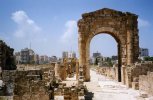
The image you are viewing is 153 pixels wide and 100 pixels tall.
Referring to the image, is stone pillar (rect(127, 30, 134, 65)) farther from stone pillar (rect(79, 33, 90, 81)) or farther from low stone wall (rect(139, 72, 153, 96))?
low stone wall (rect(139, 72, 153, 96))

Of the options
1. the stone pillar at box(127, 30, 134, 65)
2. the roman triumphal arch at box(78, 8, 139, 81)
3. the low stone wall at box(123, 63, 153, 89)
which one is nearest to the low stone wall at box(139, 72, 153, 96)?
the low stone wall at box(123, 63, 153, 89)

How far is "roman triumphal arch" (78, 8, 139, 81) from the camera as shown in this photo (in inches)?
935

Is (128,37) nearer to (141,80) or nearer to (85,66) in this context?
(85,66)

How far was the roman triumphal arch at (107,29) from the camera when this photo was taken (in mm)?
23750

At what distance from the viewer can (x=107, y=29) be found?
23.8 m

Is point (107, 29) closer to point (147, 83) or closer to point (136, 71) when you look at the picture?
point (136, 71)

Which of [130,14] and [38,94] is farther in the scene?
[130,14]

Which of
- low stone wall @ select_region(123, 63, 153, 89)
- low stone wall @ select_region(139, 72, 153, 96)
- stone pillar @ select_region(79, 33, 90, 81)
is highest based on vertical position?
stone pillar @ select_region(79, 33, 90, 81)

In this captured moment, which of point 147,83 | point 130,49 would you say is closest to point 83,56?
point 130,49

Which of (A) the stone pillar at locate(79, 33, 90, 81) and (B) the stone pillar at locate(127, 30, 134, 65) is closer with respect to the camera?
(B) the stone pillar at locate(127, 30, 134, 65)

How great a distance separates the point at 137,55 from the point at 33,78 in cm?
1657

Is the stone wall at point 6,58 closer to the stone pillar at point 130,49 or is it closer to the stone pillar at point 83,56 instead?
the stone pillar at point 83,56

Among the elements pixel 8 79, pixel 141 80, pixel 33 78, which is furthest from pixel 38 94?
pixel 8 79

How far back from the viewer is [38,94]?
8164 millimetres
